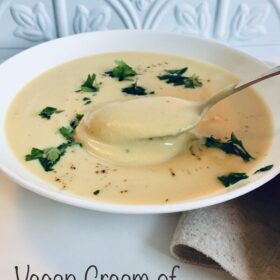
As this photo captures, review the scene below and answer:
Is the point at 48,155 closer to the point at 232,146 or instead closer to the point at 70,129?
the point at 70,129

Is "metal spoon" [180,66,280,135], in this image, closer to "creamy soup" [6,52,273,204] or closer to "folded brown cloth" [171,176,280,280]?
"creamy soup" [6,52,273,204]

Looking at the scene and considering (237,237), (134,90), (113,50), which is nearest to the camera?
(237,237)

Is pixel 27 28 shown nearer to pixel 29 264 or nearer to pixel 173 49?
pixel 173 49

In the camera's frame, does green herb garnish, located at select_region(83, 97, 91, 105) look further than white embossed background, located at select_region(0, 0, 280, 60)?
No

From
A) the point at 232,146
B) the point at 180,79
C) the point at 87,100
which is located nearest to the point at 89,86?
the point at 87,100

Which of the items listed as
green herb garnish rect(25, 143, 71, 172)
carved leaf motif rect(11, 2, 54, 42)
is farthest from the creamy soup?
carved leaf motif rect(11, 2, 54, 42)

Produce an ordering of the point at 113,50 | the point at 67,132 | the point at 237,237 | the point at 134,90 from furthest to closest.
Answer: the point at 113,50 < the point at 134,90 < the point at 67,132 < the point at 237,237
